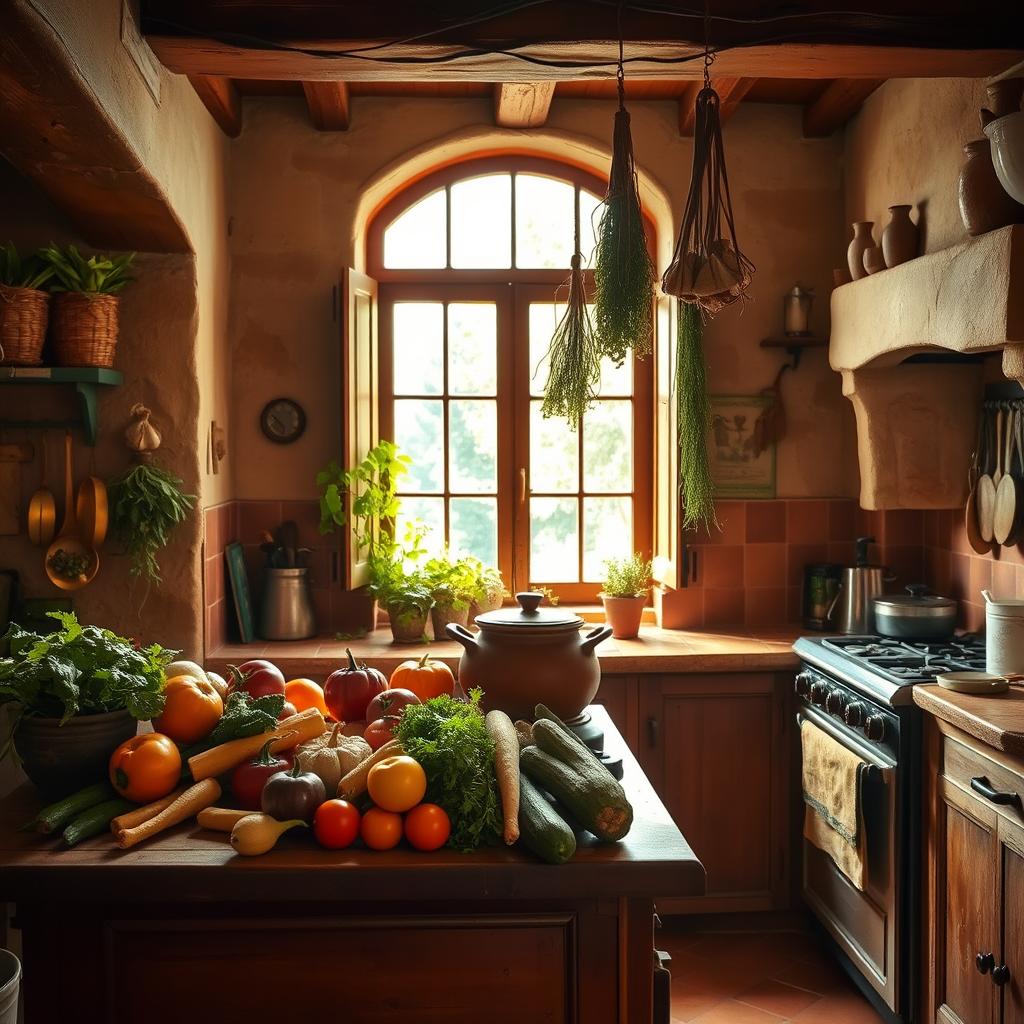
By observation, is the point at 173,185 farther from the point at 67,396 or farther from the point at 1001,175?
the point at 1001,175

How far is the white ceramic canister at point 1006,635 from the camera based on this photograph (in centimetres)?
317

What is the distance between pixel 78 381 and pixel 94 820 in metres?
1.90

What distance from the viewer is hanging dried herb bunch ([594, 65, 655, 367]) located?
2328mm

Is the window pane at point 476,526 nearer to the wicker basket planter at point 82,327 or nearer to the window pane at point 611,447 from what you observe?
the window pane at point 611,447

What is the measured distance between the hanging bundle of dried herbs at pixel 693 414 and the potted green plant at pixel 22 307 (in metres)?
2.14

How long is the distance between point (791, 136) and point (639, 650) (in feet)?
7.36

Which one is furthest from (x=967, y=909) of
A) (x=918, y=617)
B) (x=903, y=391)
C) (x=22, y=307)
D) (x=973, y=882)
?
(x=22, y=307)

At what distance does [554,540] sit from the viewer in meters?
4.80

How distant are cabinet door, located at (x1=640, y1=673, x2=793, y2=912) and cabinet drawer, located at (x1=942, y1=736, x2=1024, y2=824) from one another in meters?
1.10

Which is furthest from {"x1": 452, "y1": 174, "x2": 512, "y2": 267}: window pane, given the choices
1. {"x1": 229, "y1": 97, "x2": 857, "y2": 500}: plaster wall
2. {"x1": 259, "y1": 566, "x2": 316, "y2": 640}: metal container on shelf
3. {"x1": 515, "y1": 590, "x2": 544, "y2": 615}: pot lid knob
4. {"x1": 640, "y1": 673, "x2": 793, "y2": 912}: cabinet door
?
{"x1": 515, "y1": 590, "x2": 544, "y2": 615}: pot lid knob

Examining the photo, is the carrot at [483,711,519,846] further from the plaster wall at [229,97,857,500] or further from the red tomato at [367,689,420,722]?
the plaster wall at [229,97,857,500]

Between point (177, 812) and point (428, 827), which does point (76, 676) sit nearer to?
point (177, 812)

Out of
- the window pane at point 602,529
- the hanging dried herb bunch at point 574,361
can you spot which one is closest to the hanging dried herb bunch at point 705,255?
the hanging dried herb bunch at point 574,361

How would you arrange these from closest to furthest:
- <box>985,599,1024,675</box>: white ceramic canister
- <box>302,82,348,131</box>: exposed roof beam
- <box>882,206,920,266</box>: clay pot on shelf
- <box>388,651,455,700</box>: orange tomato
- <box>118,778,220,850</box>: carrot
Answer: <box>118,778,220,850</box>: carrot → <box>388,651,455,700</box>: orange tomato → <box>985,599,1024,675</box>: white ceramic canister → <box>882,206,920,266</box>: clay pot on shelf → <box>302,82,348,131</box>: exposed roof beam
